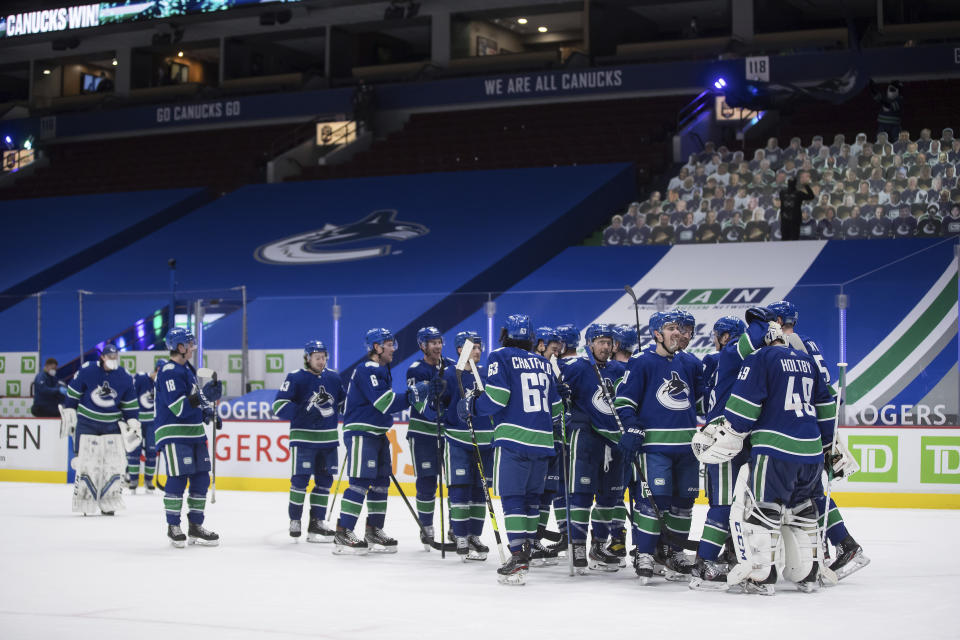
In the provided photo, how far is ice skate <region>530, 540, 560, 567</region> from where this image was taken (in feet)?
28.7

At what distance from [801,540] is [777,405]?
0.85 metres

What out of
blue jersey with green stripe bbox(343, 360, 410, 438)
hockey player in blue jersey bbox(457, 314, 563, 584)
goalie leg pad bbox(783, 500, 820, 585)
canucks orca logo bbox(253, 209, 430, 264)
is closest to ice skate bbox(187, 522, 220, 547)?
blue jersey with green stripe bbox(343, 360, 410, 438)

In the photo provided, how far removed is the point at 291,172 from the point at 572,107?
20.2 ft

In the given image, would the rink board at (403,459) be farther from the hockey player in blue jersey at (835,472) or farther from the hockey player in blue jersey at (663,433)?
the hockey player in blue jersey at (663,433)

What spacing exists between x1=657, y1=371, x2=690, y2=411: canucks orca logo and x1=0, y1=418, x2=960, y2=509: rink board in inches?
208

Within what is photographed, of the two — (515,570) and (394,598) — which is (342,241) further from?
(394,598)

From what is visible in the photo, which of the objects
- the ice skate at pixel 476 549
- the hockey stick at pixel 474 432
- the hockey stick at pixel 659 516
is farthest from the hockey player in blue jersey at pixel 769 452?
the ice skate at pixel 476 549

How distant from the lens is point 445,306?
579 inches

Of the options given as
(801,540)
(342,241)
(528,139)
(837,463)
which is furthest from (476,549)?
(528,139)

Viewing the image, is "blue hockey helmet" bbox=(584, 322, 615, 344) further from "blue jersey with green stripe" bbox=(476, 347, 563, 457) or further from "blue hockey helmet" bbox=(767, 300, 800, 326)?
"blue hockey helmet" bbox=(767, 300, 800, 326)

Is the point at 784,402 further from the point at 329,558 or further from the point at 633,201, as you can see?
the point at 633,201

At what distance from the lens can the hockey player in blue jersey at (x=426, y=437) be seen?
938 cm

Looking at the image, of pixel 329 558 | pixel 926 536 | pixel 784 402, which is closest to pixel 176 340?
pixel 329 558

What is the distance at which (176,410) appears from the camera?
972 centimetres
